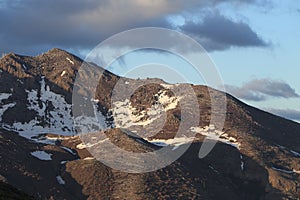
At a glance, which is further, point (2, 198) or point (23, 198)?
point (23, 198)

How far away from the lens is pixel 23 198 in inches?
2623

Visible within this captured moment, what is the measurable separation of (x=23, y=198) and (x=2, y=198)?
7.86 m

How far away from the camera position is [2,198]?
58.9 meters
